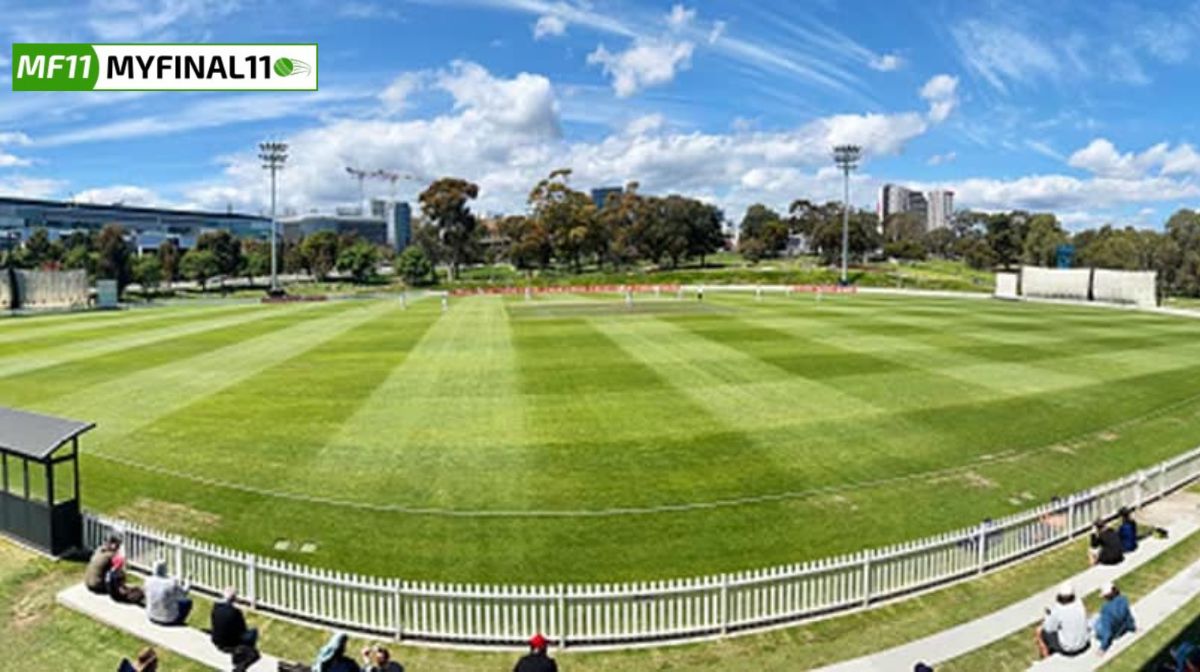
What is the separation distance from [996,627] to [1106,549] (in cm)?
406

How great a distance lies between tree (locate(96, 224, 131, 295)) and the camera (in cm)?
11394

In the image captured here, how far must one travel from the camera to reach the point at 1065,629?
10.7 m

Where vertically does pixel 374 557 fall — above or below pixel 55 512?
below

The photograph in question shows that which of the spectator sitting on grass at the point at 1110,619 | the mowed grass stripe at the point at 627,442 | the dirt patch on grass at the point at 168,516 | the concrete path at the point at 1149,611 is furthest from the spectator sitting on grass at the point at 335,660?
the spectator sitting on grass at the point at 1110,619

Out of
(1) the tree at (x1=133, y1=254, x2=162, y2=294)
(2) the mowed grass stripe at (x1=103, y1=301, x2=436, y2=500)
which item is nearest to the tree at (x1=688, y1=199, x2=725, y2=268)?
(1) the tree at (x1=133, y1=254, x2=162, y2=294)

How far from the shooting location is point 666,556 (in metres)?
15.0

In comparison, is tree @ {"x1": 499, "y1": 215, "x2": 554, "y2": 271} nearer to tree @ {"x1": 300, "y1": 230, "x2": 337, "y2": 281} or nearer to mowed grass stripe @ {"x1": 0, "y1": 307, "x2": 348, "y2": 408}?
tree @ {"x1": 300, "y1": 230, "x2": 337, "y2": 281}

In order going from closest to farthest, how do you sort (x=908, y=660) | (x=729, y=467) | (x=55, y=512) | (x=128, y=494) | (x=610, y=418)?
(x=908, y=660)
(x=55, y=512)
(x=128, y=494)
(x=729, y=467)
(x=610, y=418)

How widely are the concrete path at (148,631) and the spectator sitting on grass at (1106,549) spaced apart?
1414 centimetres

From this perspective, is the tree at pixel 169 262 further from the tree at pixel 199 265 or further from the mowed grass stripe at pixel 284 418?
the mowed grass stripe at pixel 284 418

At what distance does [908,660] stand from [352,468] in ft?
45.9

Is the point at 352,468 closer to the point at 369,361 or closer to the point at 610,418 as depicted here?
the point at 610,418

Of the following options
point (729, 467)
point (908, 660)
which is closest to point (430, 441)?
point (729, 467)

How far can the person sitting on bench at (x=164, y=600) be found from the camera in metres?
11.8
